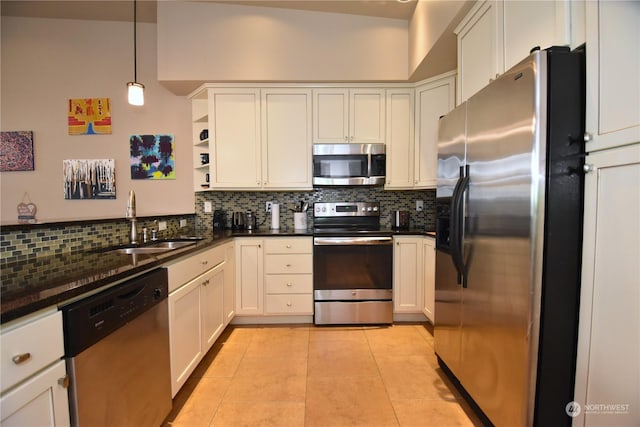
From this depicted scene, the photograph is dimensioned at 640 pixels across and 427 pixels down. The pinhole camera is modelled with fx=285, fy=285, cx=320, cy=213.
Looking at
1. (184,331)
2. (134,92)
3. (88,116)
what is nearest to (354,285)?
(184,331)

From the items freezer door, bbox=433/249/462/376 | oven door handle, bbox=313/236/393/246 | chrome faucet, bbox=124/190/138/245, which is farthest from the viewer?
oven door handle, bbox=313/236/393/246

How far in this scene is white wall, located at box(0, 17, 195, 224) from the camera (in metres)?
3.07

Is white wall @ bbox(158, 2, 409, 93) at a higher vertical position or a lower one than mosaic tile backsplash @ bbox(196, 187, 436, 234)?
higher

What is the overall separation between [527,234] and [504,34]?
3.50ft

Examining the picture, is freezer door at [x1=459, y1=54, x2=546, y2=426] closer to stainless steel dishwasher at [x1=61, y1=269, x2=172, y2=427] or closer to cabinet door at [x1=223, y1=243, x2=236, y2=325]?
stainless steel dishwasher at [x1=61, y1=269, x2=172, y2=427]

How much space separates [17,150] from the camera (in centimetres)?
307

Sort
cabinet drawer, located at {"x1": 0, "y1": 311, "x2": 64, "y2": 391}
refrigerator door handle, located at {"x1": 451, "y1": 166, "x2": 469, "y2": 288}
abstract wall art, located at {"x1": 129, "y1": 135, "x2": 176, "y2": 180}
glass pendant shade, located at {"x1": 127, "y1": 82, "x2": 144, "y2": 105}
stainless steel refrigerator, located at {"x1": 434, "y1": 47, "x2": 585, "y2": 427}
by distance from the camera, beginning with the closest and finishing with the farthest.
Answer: cabinet drawer, located at {"x1": 0, "y1": 311, "x2": 64, "y2": 391}
stainless steel refrigerator, located at {"x1": 434, "y1": 47, "x2": 585, "y2": 427}
refrigerator door handle, located at {"x1": 451, "y1": 166, "x2": 469, "y2": 288}
glass pendant shade, located at {"x1": 127, "y1": 82, "x2": 144, "y2": 105}
abstract wall art, located at {"x1": 129, "y1": 135, "x2": 176, "y2": 180}

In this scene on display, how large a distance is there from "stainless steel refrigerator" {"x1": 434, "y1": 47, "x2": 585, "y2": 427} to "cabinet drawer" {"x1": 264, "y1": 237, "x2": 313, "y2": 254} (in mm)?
1544

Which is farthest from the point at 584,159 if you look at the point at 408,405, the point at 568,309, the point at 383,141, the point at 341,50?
the point at 341,50

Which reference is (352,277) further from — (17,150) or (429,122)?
(17,150)

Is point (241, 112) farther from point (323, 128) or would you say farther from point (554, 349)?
point (554, 349)

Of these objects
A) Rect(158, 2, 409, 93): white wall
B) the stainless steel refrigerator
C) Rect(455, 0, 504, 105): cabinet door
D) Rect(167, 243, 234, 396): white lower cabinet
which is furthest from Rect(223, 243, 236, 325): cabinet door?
Rect(455, 0, 504, 105): cabinet door

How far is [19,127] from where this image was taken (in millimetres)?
3062

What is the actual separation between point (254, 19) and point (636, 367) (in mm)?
3419
